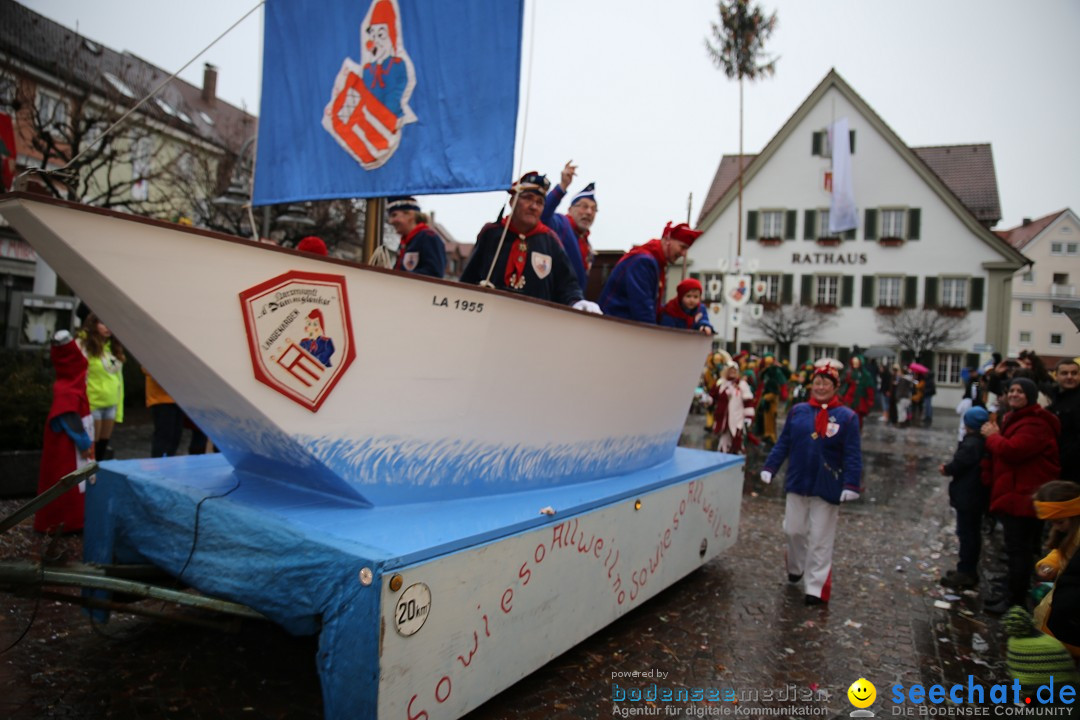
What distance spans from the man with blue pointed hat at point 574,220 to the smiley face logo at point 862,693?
2.93 meters

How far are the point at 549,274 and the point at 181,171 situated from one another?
58.9 ft

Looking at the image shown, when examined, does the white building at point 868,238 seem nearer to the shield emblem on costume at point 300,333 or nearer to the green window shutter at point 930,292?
the green window shutter at point 930,292

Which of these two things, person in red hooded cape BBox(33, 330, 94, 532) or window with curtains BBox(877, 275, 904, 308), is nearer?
person in red hooded cape BBox(33, 330, 94, 532)

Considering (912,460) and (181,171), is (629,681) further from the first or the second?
(181,171)

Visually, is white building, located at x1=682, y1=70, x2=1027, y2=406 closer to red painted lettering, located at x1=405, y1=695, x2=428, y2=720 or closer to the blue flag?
the blue flag

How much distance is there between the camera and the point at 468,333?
336 cm

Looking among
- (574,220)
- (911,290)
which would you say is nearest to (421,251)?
(574,220)

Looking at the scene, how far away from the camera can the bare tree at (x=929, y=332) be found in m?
30.2

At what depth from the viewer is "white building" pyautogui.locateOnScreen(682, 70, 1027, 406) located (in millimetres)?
30625

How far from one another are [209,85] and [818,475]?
35147 mm

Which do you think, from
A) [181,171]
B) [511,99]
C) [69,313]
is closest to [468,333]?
[511,99]

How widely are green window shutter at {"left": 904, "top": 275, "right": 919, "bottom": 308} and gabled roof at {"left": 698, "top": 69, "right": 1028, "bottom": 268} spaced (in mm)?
3111

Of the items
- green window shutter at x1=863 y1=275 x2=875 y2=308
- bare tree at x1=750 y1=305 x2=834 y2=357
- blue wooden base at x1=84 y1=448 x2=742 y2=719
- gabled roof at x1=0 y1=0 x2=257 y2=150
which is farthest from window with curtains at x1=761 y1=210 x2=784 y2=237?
blue wooden base at x1=84 y1=448 x2=742 y2=719

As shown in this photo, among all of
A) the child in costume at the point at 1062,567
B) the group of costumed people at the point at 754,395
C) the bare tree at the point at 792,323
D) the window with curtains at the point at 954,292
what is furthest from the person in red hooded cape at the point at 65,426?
the window with curtains at the point at 954,292
